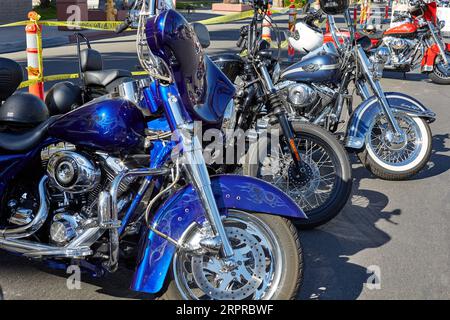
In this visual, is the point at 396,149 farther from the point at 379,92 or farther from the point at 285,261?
the point at 285,261

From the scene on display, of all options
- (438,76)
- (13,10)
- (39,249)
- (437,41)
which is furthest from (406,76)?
(13,10)

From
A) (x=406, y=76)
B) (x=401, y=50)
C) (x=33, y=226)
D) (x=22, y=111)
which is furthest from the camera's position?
(x=406, y=76)

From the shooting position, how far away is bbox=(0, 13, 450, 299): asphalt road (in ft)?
11.1

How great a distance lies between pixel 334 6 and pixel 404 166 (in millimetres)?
1640

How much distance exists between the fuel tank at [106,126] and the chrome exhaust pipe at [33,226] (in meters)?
0.39

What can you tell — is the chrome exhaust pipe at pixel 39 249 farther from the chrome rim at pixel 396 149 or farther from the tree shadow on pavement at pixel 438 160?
the tree shadow on pavement at pixel 438 160

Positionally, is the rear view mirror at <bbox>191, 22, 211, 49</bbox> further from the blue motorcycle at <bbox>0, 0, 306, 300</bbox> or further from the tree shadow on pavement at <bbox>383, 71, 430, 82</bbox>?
the tree shadow on pavement at <bbox>383, 71, 430, 82</bbox>

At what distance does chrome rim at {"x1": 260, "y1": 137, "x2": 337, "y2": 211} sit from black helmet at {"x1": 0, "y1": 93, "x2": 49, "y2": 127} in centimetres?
171

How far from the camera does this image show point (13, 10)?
2033cm

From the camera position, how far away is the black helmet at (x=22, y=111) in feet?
10.7

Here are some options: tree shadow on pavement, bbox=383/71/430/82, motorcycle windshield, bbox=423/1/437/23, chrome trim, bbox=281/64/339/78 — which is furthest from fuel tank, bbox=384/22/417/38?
chrome trim, bbox=281/64/339/78
